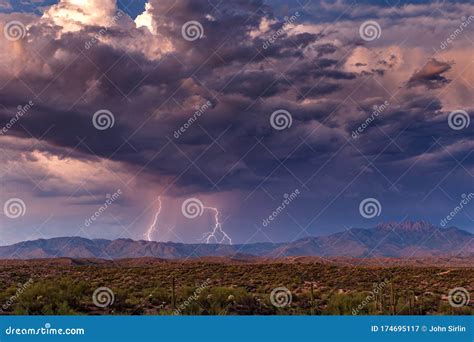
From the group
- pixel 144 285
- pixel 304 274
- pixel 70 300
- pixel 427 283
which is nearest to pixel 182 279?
pixel 144 285

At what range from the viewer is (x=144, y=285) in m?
46.5

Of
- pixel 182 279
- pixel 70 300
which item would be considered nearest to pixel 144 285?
pixel 182 279

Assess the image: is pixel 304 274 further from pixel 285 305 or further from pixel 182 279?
pixel 285 305
